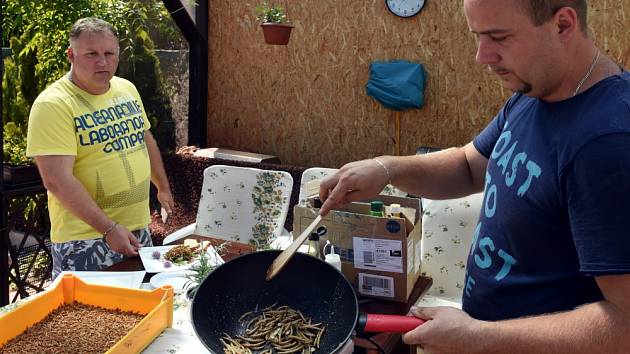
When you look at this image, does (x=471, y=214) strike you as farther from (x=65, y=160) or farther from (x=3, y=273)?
(x=3, y=273)

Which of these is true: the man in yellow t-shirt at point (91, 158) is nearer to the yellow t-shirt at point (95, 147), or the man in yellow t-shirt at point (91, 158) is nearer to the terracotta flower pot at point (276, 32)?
the yellow t-shirt at point (95, 147)

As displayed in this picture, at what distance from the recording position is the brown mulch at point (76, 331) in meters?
1.44

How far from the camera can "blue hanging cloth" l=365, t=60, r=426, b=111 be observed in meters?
4.03

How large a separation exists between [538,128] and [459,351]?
0.48 meters

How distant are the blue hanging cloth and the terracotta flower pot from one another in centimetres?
69

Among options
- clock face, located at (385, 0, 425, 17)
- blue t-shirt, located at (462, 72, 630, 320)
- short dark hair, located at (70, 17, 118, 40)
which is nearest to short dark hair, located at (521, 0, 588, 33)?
blue t-shirt, located at (462, 72, 630, 320)

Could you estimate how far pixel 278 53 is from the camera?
4621mm

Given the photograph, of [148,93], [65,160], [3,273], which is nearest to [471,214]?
[65,160]

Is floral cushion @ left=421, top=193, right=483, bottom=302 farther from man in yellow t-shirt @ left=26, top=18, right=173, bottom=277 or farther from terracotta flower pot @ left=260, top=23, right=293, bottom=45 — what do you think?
terracotta flower pot @ left=260, top=23, right=293, bottom=45

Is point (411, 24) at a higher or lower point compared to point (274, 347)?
higher

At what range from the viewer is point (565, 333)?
102 cm

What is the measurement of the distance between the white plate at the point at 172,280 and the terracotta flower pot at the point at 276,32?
2.64m

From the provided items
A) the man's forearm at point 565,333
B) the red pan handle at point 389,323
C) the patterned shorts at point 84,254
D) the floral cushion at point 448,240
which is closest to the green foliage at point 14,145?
the patterned shorts at point 84,254

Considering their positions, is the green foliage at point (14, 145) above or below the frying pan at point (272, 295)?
below
